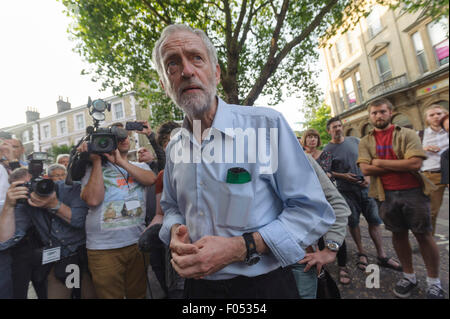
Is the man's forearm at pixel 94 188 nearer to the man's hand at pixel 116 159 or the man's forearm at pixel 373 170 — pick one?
the man's hand at pixel 116 159

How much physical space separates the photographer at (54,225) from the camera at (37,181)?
5cm

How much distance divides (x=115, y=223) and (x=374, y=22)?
7555 millimetres

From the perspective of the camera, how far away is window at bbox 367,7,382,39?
5.37 metres

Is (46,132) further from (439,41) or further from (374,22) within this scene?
(439,41)

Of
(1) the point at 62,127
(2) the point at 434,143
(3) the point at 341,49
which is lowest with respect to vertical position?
(2) the point at 434,143

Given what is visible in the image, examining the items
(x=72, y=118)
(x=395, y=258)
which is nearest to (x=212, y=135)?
(x=395, y=258)

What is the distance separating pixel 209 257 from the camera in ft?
2.60

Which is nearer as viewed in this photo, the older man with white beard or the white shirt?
the older man with white beard

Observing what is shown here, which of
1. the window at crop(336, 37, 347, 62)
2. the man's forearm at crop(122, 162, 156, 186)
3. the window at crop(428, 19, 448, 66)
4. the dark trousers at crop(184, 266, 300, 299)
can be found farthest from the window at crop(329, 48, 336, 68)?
the dark trousers at crop(184, 266, 300, 299)

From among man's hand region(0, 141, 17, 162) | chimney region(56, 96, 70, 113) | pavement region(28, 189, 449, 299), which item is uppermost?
chimney region(56, 96, 70, 113)

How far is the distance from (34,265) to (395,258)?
4641mm

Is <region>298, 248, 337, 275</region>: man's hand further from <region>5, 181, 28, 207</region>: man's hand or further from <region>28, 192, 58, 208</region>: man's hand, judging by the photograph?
<region>5, 181, 28, 207</region>: man's hand

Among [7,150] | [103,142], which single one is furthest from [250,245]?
[7,150]

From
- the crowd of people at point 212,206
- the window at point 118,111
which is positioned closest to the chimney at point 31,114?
the window at point 118,111
